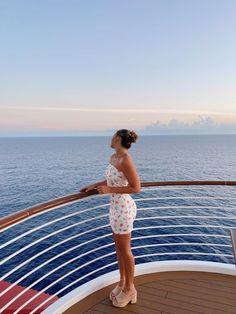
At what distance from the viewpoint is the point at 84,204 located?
18.1 metres

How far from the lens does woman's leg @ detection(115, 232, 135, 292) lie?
1853mm

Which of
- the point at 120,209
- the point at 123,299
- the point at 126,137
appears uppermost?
the point at 126,137

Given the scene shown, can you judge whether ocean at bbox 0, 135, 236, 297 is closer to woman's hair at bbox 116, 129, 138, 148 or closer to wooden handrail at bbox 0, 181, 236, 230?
wooden handrail at bbox 0, 181, 236, 230

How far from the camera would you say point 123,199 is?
1.83 meters

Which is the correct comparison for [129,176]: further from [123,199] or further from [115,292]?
[115,292]

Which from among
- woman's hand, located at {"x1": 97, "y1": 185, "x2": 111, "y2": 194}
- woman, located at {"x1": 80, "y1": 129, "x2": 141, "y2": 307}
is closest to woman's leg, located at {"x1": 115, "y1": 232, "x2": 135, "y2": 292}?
woman, located at {"x1": 80, "y1": 129, "x2": 141, "y2": 307}

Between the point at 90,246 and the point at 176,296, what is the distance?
438 inches

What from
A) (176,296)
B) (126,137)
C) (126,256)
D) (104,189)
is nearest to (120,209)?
(104,189)

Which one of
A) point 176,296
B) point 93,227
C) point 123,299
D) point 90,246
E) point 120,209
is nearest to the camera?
point 120,209

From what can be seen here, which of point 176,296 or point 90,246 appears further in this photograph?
point 90,246

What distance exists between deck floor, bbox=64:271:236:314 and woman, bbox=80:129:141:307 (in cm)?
10

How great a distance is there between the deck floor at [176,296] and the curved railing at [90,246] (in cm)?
8

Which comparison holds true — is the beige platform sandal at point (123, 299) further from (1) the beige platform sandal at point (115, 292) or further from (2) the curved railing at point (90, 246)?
(2) the curved railing at point (90, 246)

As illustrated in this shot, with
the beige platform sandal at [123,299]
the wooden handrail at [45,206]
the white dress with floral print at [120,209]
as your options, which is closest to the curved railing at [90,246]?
the wooden handrail at [45,206]
